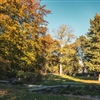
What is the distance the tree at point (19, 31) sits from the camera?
16889 mm

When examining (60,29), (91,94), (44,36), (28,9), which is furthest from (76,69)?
(91,94)

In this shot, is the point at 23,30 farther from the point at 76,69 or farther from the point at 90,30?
the point at 76,69

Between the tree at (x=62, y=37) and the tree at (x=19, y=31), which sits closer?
the tree at (x=19, y=31)

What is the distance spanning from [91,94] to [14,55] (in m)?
9.45

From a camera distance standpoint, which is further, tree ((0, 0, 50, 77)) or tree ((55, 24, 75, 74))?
tree ((55, 24, 75, 74))

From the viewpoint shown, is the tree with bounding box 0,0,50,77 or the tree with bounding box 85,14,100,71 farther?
the tree with bounding box 85,14,100,71

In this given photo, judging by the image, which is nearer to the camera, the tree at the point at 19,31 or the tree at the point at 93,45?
the tree at the point at 19,31

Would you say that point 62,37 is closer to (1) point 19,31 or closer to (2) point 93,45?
(2) point 93,45

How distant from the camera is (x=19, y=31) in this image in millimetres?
17422

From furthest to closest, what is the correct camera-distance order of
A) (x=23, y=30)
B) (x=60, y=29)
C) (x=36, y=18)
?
(x=60, y=29)
(x=36, y=18)
(x=23, y=30)

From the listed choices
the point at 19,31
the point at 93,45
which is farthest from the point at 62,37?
the point at 19,31

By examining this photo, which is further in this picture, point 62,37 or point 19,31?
point 62,37

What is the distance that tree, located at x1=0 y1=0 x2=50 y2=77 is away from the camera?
55.4 ft

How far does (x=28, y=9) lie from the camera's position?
19.6 meters
